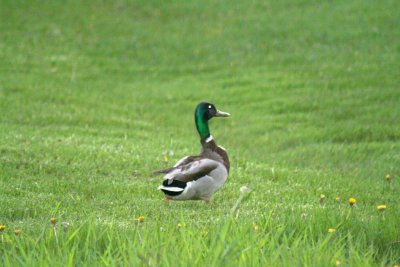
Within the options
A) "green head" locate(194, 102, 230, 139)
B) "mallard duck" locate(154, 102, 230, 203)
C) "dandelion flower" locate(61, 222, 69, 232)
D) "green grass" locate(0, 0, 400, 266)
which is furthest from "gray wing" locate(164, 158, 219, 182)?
"dandelion flower" locate(61, 222, 69, 232)

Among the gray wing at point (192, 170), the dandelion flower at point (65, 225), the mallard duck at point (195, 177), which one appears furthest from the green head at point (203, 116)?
the dandelion flower at point (65, 225)

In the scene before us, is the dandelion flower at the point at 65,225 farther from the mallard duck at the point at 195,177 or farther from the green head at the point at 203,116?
the green head at the point at 203,116

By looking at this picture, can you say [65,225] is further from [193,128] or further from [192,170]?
[193,128]

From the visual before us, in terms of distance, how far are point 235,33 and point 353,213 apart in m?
17.4

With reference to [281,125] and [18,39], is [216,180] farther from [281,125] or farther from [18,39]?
[18,39]

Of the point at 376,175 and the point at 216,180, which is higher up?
the point at 216,180

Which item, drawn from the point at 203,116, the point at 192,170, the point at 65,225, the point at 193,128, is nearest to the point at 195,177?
the point at 192,170

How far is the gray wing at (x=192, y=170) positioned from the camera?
28.7 ft

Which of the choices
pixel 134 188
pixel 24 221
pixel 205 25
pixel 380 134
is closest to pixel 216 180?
pixel 134 188

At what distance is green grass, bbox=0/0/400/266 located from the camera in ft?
21.8

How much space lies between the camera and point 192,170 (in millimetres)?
8836

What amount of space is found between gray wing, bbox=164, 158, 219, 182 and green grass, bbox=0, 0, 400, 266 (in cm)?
39

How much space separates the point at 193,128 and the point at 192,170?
743 centimetres

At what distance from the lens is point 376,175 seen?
478 inches
